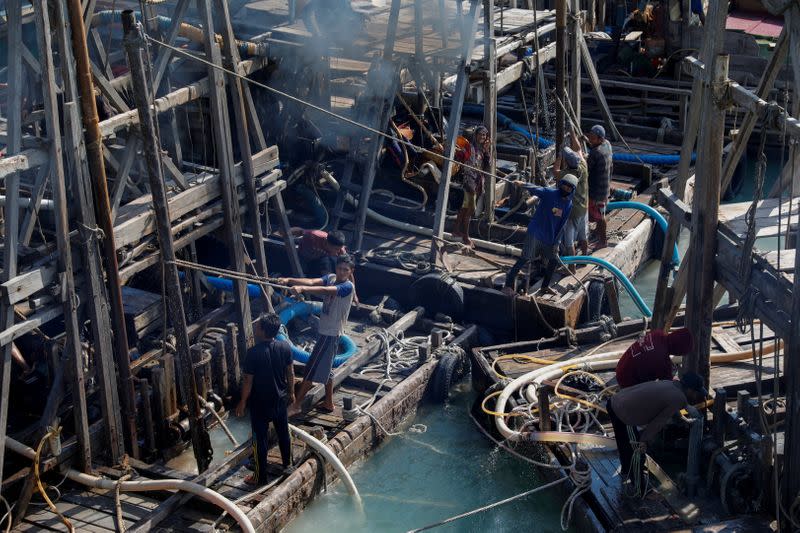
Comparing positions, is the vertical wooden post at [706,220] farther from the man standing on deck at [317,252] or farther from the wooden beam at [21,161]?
the wooden beam at [21,161]

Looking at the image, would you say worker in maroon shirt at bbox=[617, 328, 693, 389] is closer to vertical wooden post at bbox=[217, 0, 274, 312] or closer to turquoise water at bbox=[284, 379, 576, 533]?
turquoise water at bbox=[284, 379, 576, 533]

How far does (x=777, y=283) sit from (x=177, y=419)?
227 inches

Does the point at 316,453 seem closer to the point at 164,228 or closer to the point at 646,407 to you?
the point at 164,228

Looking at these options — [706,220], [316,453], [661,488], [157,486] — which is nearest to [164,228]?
[157,486]

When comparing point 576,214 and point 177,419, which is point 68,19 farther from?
point 576,214

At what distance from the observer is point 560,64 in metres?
14.5

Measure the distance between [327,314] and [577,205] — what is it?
15.2 ft

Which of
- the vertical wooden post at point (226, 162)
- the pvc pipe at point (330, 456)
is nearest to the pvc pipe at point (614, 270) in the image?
the vertical wooden post at point (226, 162)

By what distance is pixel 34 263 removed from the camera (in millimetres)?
9523

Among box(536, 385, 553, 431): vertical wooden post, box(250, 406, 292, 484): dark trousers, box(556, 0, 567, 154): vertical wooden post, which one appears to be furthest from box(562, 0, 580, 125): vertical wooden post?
box(250, 406, 292, 484): dark trousers

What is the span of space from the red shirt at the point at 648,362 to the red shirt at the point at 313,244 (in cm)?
477

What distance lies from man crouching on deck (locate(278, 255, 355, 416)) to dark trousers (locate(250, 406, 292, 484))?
35.5 inches

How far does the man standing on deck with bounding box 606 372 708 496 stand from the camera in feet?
29.3

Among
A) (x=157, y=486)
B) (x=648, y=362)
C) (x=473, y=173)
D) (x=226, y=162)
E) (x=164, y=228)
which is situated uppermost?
(x=226, y=162)
